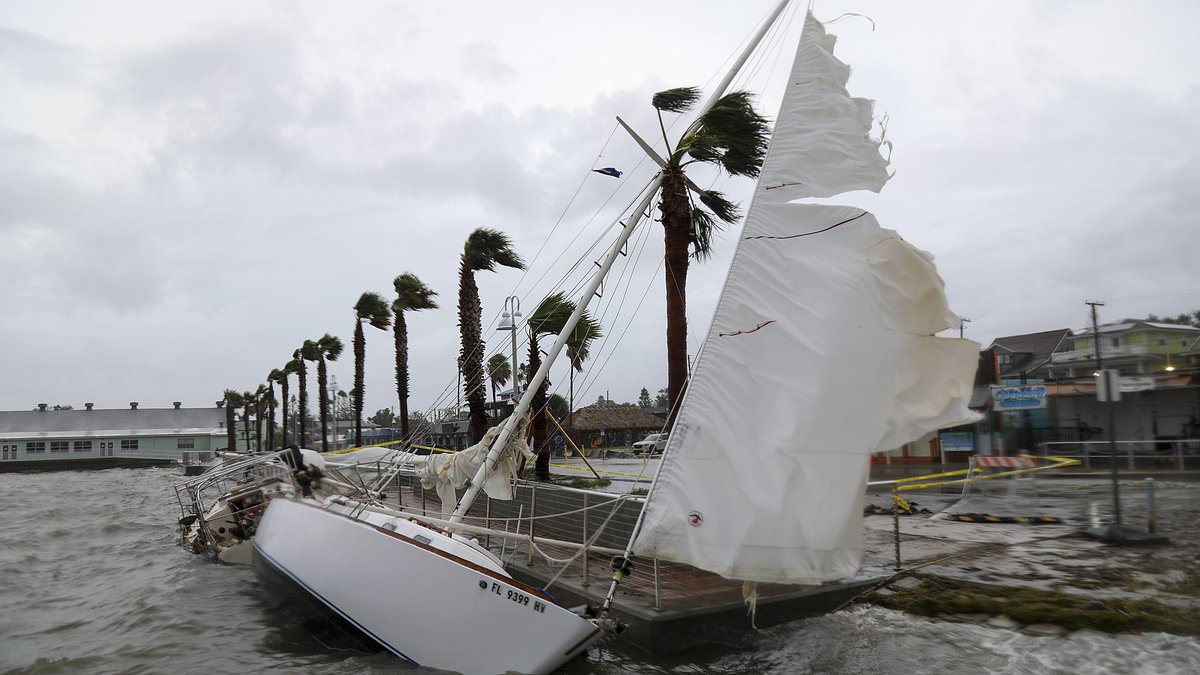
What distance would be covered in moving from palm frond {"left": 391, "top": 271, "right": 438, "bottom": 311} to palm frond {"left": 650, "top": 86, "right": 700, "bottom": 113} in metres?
20.5

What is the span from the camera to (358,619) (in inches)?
279

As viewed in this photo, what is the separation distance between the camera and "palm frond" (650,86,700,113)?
37.8 feet

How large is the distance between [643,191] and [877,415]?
5.03 meters

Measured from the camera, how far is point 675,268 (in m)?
11.1

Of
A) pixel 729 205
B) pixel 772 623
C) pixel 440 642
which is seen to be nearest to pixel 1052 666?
pixel 772 623

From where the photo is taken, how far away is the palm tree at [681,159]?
1112 cm

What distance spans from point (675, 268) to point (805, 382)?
18.3 ft

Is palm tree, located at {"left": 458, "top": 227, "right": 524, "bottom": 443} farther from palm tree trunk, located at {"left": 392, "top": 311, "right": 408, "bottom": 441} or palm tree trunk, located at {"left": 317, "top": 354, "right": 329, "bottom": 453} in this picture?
palm tree trunk, located at {"left": 317, "top": 354, "right": 329, "bottom": 453}

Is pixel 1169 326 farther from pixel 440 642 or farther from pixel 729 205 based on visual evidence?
pixel 440 642

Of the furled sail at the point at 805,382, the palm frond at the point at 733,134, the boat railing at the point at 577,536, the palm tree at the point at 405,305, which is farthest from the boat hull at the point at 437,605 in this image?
the palm tree at the point at 405,305

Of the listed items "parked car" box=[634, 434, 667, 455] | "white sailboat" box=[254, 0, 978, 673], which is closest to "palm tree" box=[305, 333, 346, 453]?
"parked car" box=[634, 434, 667, 455]

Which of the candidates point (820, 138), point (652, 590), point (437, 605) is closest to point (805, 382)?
point (820, 138)

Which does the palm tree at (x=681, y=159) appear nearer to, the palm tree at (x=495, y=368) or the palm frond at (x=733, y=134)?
the palm frond at (x=733, y=134)

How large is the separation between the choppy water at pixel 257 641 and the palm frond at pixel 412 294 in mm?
16237
